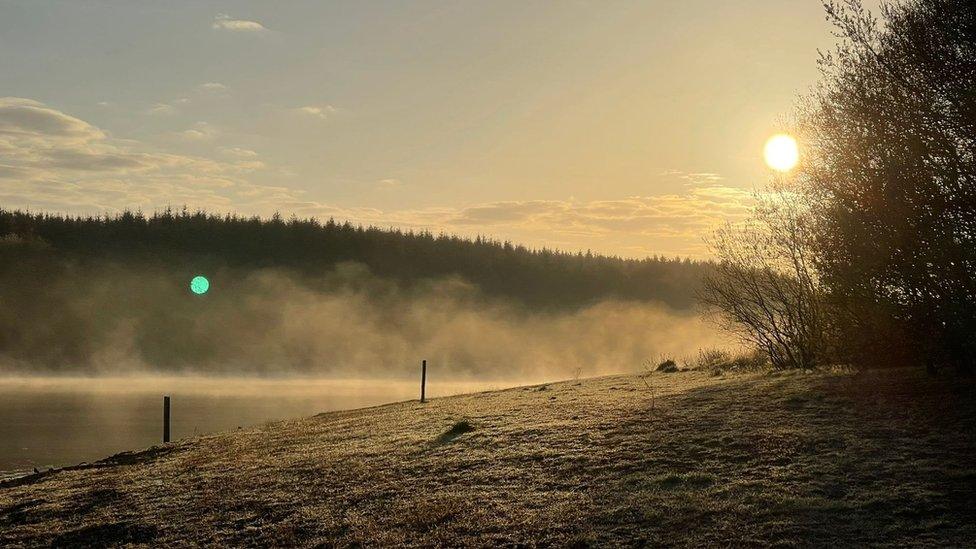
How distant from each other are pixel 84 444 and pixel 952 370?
34.6 m

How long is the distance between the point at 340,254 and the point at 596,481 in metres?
142

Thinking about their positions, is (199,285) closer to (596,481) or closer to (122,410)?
(122,410)

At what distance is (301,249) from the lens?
490 feet

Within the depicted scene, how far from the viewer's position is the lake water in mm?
35094

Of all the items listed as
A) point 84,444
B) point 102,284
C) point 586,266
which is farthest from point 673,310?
point 84,444

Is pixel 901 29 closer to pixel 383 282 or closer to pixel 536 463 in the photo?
pixel 536 463

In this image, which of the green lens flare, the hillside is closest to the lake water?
the hillside

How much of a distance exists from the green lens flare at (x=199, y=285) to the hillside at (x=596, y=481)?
117 metres

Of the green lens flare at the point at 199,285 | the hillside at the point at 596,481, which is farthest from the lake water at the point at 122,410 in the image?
the green lens flare at the point at 199,285

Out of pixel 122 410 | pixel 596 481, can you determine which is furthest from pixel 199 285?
Result: pixel 596 481

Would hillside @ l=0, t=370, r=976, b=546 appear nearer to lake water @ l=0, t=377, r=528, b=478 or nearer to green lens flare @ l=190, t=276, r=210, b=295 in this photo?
lake water @ l=0, t=377, r=528, b=478

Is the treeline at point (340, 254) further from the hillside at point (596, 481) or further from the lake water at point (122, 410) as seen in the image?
the hillside at point (596, 481)

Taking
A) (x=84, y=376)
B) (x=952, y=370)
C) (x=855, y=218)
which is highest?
(x=855, y=218)

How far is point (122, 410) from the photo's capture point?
54188mm
